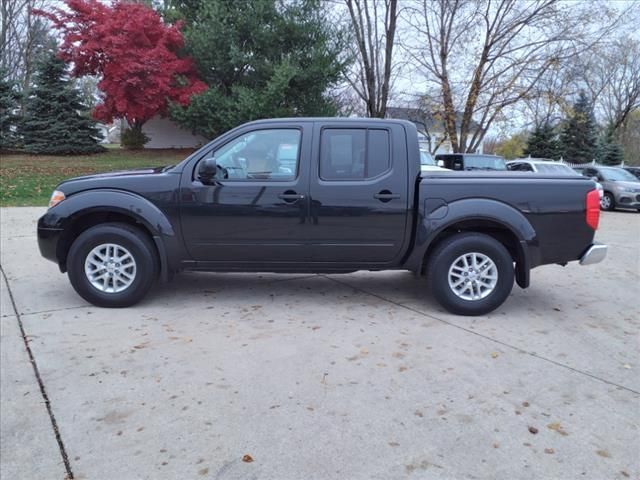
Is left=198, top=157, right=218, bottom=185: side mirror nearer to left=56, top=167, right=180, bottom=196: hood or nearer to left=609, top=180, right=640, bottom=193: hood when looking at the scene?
left=56, top=167, right=180, bottom=196: hood

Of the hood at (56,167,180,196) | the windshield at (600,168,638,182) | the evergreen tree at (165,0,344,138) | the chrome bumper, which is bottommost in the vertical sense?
the chrome bumper

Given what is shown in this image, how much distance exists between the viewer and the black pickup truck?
16.2ft

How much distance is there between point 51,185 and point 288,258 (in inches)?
531

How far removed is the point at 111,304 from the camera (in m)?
5.09

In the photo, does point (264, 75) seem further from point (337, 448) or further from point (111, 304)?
point (337, 448)

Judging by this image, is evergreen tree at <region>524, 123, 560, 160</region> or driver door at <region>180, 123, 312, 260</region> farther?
evergreen tree at <region>524, 123, 560, 160</region>

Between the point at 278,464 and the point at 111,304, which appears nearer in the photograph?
the point at 278,464

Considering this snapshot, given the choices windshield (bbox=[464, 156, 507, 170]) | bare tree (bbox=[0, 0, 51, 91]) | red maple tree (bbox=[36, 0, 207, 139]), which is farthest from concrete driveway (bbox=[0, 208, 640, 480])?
bare tree (bbox=[0, 0, 51, 91])

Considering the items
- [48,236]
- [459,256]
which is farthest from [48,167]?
[459,256]

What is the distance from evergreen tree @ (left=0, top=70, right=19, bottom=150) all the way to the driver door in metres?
21.4

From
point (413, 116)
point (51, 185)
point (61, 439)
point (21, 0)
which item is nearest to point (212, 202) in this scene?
point (61, 439)

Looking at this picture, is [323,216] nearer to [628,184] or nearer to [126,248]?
[126,248]

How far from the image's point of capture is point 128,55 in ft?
61.5

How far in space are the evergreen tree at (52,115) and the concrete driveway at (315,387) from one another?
18715 millimetres
